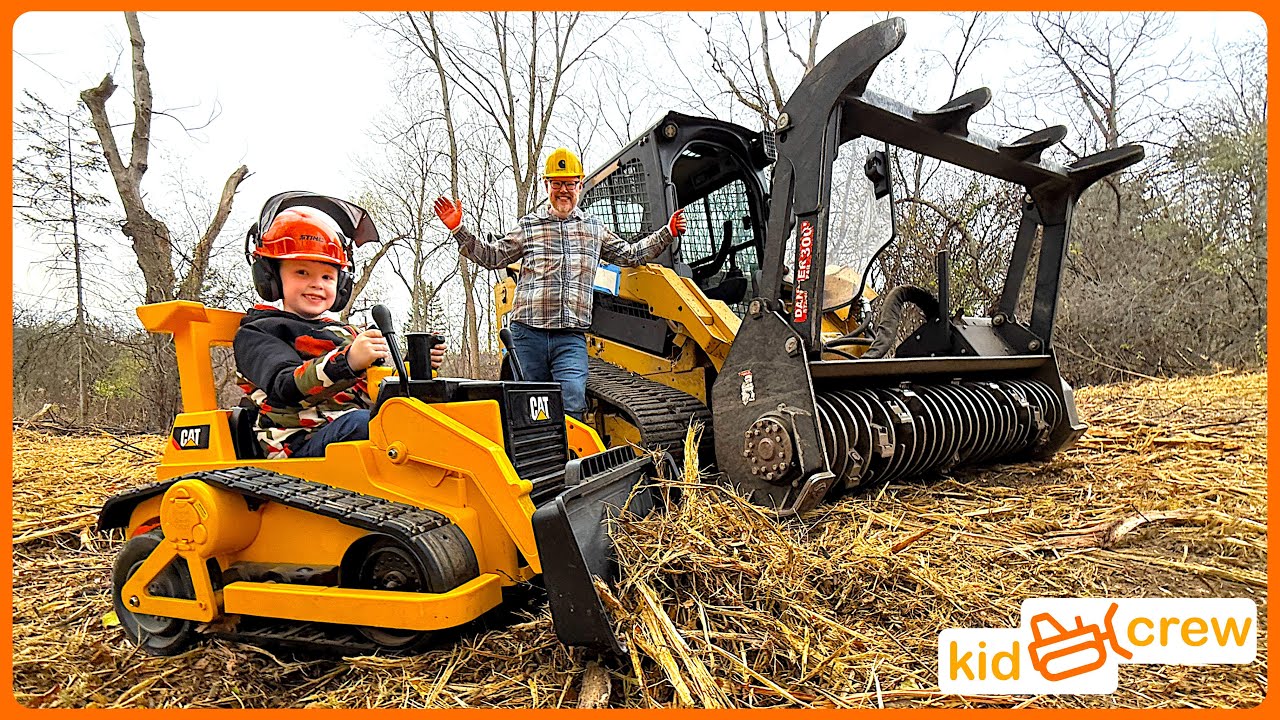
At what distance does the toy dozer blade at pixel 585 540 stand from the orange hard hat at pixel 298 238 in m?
1.43

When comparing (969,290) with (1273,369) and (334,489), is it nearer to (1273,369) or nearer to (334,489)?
(1273,369)

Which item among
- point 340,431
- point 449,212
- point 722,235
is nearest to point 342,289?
point 340,431

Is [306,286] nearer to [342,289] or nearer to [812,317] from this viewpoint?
[342,289]

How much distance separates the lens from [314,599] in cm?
246

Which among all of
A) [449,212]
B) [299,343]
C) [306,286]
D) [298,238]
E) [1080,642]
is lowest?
[1080,642]

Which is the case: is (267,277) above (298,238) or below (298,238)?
below

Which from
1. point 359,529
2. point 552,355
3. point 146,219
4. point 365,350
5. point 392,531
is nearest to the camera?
point 392,531

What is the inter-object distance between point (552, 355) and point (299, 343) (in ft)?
5.40

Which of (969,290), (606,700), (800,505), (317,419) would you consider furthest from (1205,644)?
(969,290)

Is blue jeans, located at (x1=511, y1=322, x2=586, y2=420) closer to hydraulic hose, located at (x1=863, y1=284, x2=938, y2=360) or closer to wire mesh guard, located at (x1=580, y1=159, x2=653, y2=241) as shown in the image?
wire mesh guard, located at (x1=580, y1=159, x2=653, y2=241)

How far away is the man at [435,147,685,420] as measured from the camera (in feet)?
14.5

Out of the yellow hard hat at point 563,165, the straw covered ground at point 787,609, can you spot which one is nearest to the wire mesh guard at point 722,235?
the yellow hard hat at point 563,165

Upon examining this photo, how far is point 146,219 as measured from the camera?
9.67 m

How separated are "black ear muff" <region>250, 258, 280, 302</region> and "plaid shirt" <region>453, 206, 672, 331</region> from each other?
1318 millimetres
